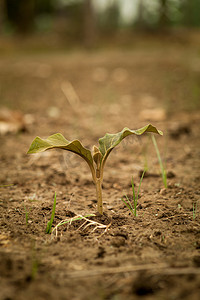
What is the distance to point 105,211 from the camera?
44.6 inches

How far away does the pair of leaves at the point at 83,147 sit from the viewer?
0.93m

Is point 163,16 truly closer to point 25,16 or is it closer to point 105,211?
point 25,16

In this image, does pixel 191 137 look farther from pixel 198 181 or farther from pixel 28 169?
pixel 28 169

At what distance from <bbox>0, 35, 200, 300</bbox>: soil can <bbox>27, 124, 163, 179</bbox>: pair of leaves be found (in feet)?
0.77

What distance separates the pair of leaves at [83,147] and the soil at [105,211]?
24 cm

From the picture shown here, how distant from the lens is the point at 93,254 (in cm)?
86

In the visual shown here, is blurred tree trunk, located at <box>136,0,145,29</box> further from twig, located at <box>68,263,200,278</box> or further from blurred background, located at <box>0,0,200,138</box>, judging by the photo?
twig, located at <box>68,263,200,278</box>

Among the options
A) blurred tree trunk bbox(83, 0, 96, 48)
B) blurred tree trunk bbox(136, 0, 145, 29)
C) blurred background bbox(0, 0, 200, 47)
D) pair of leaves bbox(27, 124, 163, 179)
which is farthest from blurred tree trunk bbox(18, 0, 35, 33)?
pair of leaves bbox(27, 124, 163, 179)

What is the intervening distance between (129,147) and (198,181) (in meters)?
0.68

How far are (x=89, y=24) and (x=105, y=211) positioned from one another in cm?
584

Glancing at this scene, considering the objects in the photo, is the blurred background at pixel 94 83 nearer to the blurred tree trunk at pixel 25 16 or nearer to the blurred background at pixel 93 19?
the blurred background at pixel 93 19

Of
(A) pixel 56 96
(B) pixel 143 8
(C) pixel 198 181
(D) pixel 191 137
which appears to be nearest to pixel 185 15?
(B) pixel 143 8

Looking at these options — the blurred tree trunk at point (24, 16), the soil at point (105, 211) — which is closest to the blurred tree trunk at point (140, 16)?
the blurred tree trunk at point (24, 16)

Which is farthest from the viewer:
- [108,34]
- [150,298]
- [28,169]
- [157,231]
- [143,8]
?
[143,8]
